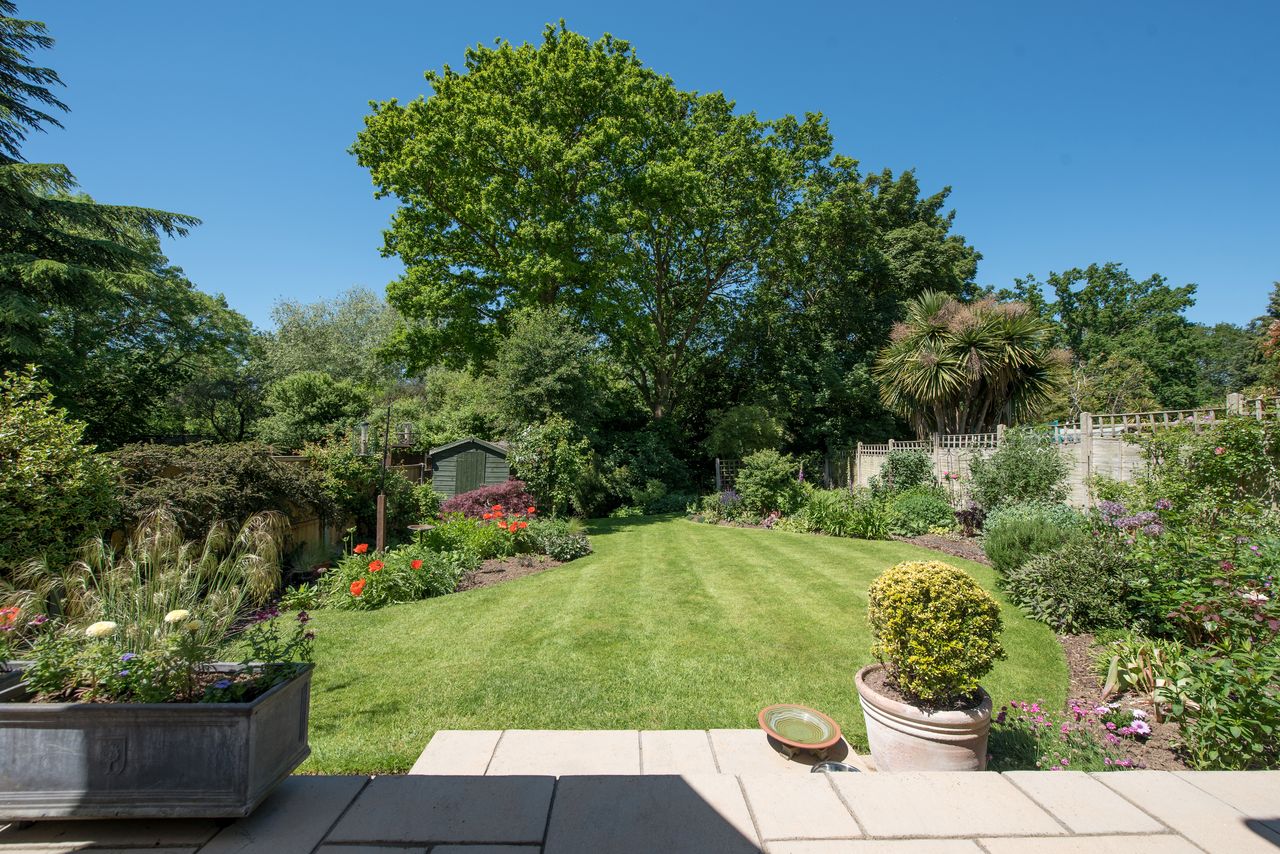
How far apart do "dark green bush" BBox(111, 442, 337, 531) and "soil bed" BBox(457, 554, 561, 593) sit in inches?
117

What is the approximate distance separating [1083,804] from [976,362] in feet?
43.7

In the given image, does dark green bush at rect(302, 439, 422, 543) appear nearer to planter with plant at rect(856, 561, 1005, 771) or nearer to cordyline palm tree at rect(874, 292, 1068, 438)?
planter with plant at rect(856, 561, 1005, 771)

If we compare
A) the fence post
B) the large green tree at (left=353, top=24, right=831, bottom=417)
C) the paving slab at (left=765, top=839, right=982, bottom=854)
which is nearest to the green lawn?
the paving slab at (left=765, top=839, right=982, bottom=854)

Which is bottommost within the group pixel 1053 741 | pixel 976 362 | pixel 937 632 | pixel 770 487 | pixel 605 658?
pixel 605 658

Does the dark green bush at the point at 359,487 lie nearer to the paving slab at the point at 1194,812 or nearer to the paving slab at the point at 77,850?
the paving slab at the point at 77,850

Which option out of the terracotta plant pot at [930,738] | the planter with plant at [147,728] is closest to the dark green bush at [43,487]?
the planter with plant at [147,728]

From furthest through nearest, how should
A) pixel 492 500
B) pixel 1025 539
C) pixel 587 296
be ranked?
pixel 587 296 < pixel 492 500 < pixel 1025 539

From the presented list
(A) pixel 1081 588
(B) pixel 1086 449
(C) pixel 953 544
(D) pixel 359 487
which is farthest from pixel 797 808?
(B) pixel 1086 449

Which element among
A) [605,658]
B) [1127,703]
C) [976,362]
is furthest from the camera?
[976,362]

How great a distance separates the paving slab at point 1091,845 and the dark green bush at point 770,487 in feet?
38.2

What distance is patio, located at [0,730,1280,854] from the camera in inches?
73.8

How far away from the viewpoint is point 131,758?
6.34 feet

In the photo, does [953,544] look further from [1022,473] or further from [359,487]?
[359,487]

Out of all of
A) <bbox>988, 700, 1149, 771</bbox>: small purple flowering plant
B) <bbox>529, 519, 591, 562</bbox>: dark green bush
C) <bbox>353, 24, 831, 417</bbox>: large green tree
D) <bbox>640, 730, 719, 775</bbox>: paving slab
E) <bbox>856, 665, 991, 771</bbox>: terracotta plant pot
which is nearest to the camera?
<bbox>856, 665, 991, 771</bbox>: terracotta plant pot
